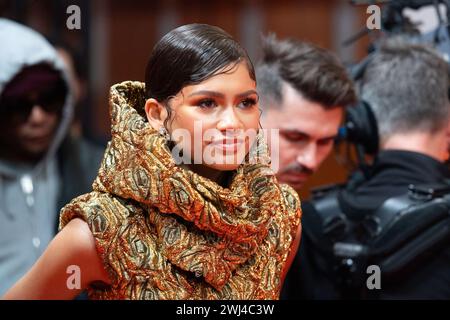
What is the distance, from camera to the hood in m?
2.24

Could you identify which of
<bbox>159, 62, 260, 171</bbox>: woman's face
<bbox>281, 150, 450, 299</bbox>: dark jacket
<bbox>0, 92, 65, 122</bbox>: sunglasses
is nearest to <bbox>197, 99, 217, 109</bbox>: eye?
<bbox>159, 62, 260, 171</bbox>: woman's face

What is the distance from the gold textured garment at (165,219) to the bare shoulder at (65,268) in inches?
0.6

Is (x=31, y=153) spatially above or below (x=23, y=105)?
below

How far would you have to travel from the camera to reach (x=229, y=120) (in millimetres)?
1187

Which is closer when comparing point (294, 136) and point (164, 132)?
point (164, 132)

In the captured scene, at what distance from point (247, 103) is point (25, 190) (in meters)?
1.30

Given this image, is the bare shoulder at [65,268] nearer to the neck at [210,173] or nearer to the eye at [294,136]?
the neck at [210,173]

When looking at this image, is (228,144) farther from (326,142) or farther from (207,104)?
(326,142)

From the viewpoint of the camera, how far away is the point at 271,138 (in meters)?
1.54

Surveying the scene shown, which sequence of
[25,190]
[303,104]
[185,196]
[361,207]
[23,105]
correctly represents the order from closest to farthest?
[185,196] < [361,207] < [303,104] < [23,105] < [25,190]

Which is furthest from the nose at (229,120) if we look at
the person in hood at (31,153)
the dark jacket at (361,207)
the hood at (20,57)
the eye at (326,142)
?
the hood at (20,57)

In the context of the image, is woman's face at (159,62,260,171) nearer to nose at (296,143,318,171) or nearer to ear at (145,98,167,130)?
ear at (145,98,167,130)

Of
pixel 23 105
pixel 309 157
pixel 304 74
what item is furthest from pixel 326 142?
pixel 23 105
